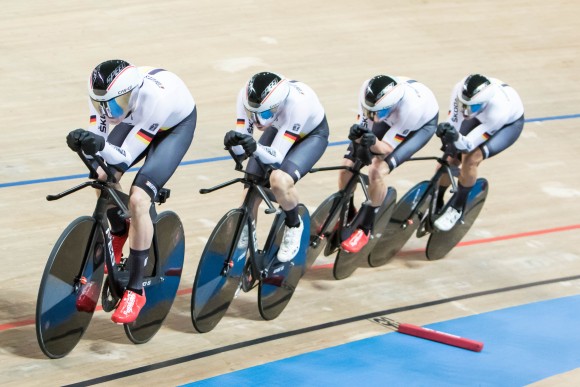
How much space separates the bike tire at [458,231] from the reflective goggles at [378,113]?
109cm

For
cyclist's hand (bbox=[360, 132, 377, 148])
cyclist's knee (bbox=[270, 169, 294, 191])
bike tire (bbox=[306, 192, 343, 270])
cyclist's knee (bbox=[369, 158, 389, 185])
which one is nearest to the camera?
cyclist's knee (bbox=[270, 169, 294, 191])

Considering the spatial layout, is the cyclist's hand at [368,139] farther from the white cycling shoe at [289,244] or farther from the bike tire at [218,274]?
the bike tire at [218,274]

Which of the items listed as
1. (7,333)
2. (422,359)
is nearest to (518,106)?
(422,359)

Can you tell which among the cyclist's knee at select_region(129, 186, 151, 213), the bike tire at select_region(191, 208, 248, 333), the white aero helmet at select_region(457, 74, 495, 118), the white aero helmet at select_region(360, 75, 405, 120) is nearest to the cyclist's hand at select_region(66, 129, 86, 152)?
the cyclist's knee at select_region(129, 186, 151, 213)

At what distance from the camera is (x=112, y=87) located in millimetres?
4770

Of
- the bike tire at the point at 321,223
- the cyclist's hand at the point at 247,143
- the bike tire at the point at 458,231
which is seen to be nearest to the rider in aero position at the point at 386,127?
the bike tire at the point at 321,223

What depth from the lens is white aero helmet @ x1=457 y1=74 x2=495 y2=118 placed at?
667 centimetres

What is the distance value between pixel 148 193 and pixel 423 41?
6.65 m

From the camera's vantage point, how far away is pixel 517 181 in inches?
332

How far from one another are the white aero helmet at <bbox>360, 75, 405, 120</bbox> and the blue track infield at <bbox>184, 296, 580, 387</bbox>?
121cm

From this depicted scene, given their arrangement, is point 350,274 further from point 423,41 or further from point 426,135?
point 423,41

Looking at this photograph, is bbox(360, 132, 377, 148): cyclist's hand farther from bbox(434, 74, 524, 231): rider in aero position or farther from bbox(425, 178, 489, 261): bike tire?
bbox(425, 178, 489, 261): bike tire

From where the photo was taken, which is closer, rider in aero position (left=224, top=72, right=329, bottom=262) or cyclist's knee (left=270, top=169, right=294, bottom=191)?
rider in aero position (left=224, top=72, right=329, bottom=262)

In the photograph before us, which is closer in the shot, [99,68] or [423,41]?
[99,68]
